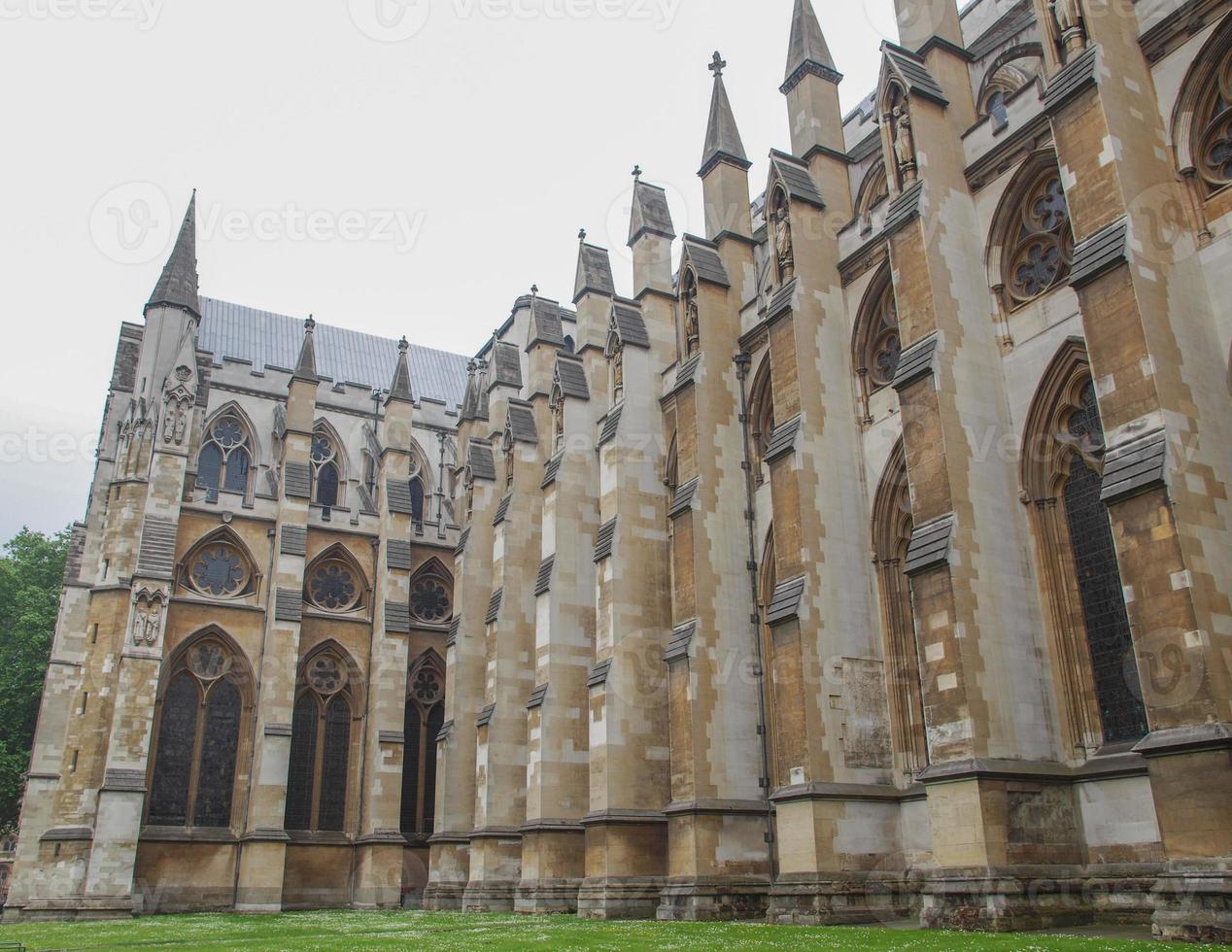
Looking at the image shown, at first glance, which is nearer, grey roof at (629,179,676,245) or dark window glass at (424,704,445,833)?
grey roof at (629,179,676,245)

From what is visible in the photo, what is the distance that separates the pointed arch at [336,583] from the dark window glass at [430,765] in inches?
164

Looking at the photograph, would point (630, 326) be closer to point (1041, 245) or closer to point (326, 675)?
point (1041, 245)

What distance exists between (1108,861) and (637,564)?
11396 mm

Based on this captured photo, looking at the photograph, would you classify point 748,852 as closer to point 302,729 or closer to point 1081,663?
point 1081,663

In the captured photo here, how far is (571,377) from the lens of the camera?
27.7 meters

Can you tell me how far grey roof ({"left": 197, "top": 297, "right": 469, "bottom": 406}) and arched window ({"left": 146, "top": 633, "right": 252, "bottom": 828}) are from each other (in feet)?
38.8

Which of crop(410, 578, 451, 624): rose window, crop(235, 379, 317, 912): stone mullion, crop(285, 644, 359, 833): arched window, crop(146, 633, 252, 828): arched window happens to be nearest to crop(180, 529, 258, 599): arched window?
crop(235, 379, 317, 912): stone mullion

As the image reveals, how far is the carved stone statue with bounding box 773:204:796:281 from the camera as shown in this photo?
19.4m

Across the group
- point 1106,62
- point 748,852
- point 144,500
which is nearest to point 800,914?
point 748,852

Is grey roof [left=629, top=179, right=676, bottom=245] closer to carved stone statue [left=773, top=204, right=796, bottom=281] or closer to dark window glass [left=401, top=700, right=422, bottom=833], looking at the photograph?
carved stone statue [left=773, top=204, right=796, bottom=281]

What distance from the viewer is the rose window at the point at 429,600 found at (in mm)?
34250

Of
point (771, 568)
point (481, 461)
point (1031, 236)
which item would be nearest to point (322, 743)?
point (481, 461)

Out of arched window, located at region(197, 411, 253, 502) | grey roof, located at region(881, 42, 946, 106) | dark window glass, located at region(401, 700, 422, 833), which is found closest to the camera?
grey roof, located at region(881, 42, 946, 106)

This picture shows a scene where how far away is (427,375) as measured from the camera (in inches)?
1785
